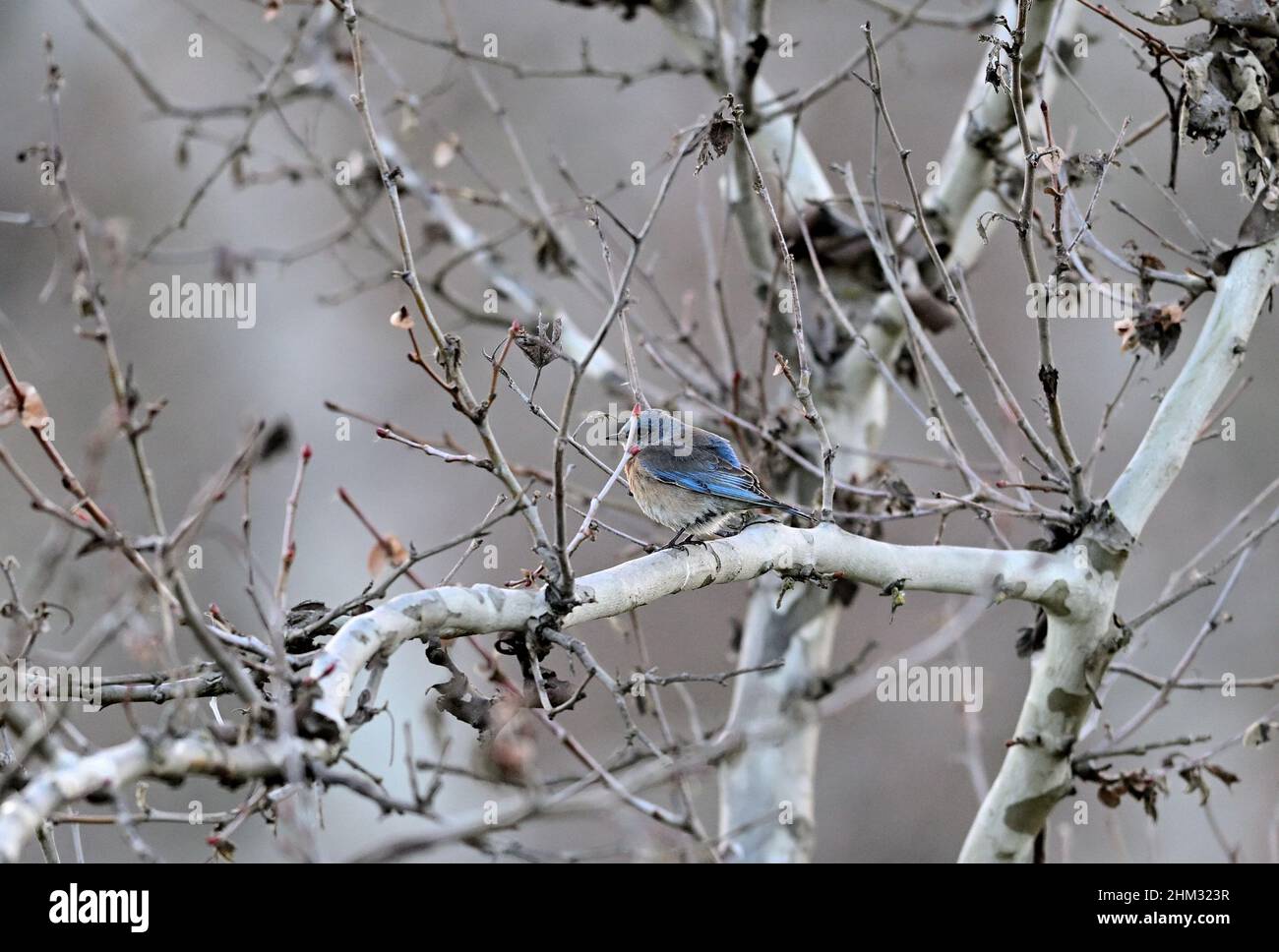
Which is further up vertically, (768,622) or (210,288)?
(210,288)

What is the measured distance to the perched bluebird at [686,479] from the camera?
385 cm

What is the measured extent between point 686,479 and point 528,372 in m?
5.73

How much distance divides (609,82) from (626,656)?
18.2 feet

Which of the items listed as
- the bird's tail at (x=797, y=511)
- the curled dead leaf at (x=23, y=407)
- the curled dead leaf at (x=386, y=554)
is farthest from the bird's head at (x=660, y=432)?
the curled dead leaf at (x=23, y=407)

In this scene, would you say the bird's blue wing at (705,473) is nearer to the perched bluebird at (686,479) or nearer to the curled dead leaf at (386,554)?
the perched bluebird at (686,479)

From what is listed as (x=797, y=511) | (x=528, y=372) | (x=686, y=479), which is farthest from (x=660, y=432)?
(x=528, y=372)

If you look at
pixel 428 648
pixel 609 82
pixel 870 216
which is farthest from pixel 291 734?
pixel 609 82

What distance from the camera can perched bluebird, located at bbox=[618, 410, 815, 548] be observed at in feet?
12.6

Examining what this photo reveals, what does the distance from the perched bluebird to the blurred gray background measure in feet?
15.4

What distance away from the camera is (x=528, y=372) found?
950cm

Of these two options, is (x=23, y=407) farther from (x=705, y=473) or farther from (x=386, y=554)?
(x=705, y=473)

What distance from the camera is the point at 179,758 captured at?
5.77 feet

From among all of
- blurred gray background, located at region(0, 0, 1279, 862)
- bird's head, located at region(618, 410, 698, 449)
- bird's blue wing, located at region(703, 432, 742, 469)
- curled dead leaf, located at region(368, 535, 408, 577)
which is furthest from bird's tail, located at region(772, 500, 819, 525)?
blurred gray background, located at region(0, 0, 1279, 862)

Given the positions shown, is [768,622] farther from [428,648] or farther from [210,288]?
[210,288]
